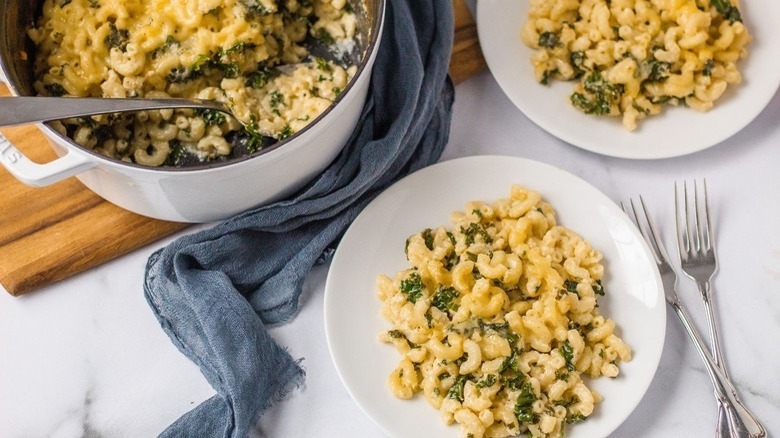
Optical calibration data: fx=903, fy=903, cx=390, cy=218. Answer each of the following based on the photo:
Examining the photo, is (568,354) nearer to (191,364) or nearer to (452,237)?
(452,237)

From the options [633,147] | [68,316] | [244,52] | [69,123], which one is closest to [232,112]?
[244,52]

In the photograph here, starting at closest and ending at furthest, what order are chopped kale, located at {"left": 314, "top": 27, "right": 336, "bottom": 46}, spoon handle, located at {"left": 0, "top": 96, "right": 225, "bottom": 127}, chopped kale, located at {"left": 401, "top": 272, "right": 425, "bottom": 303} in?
spoon handle, located at {"left": 0, "top": 96, "right": 225, "bottom": 127} → chopped kale, located at {"left": 401, "top": 272, "right": 425, "bottom": 303} → chopped kale, located at {"left": 314, "top": 27, "right": 336, "bottom": 46}

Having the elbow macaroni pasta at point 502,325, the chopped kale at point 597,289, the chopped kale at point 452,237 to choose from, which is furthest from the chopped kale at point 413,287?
the chopped kale at point 597,289

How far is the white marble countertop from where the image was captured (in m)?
1.72

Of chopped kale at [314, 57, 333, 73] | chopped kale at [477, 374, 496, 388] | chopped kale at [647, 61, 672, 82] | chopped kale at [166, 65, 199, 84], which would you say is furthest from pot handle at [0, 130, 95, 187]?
chopped kale at [647, 61, 672, 82]

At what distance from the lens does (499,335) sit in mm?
1635

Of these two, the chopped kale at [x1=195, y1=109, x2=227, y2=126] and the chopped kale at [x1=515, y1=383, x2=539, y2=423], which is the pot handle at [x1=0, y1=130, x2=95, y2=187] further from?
the chopped kale at [x1=515, y1=383, x2=539, y2=423]

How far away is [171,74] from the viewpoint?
1.69 m

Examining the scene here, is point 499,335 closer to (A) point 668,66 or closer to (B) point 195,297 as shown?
(B) point 195,297

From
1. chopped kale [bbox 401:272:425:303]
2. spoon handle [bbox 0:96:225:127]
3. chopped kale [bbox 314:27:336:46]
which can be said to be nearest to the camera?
spoon handle [bbox 0:96:225:127]

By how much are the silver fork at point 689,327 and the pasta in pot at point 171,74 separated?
0.70 metres

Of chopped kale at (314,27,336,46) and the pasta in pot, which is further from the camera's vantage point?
chopped kale at (314,27,336,46)

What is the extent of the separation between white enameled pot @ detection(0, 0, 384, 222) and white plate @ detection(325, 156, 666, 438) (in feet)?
0.58

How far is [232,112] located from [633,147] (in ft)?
2.71
